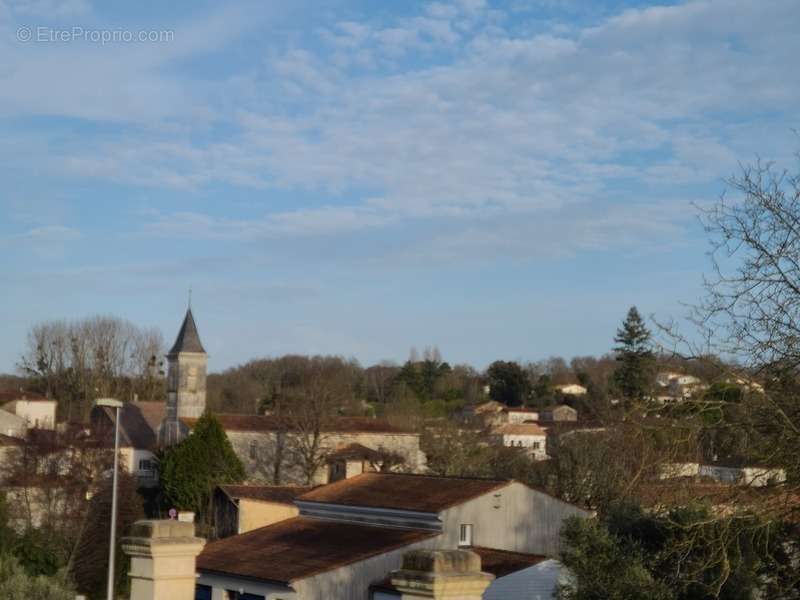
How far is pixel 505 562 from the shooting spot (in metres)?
27.6

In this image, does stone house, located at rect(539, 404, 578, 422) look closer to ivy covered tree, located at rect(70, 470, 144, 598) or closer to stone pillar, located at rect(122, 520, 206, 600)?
ivy covered tree, located at rect(70, 470, 144, 598)

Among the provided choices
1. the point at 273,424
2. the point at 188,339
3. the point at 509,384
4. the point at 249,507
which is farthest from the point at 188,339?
the point at 509,384

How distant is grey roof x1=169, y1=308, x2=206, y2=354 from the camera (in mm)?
73000

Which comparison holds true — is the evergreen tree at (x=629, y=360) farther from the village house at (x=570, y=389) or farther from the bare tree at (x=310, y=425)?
the village house at (x=570, y=389)

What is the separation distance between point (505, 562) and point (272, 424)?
1676 inches

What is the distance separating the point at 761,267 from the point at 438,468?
50602 mm

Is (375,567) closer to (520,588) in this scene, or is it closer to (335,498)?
(520,588)

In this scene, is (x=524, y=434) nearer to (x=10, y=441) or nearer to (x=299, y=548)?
(x=10, y=441)

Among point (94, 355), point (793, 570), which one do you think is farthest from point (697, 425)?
point (94, 355)

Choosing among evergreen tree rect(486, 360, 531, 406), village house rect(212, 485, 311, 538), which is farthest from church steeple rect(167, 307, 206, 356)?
evergreen tree rect(486, 360, 531, 406)

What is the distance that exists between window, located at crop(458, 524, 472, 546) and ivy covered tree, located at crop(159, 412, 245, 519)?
94.8 feet

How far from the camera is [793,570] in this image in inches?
677

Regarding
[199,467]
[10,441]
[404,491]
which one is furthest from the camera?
[199,467]

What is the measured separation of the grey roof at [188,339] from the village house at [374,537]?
3858 centimetres
